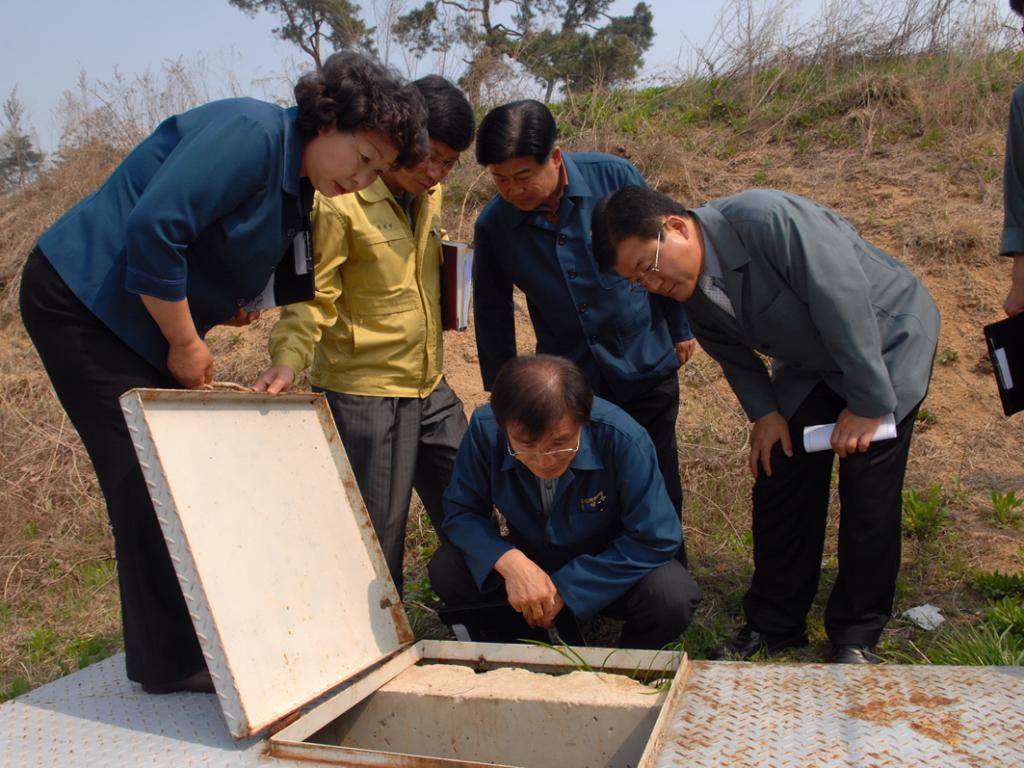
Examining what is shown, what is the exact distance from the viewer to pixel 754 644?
3076mm

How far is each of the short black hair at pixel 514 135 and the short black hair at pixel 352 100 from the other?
713mm

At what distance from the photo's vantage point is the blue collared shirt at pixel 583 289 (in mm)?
3215

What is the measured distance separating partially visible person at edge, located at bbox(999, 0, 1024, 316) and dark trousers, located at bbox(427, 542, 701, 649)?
130 cm

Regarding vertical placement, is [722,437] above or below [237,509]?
below

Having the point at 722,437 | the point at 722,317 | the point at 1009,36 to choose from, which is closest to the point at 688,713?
the point at 722,317

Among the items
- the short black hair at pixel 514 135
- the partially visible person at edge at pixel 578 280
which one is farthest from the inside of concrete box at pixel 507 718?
the short black hair at pixel 514 135

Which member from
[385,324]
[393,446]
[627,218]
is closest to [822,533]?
[627,218]

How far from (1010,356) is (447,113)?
71.9 inches

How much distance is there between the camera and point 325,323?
3.03m

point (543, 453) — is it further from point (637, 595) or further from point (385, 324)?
point (385, 324)

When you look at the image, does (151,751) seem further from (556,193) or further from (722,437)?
(722,437)

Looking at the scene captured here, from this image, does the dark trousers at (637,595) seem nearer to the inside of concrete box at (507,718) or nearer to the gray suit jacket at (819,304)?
the inside of concrete box at (507,718)

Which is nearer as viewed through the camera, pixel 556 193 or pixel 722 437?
pixel 556 193

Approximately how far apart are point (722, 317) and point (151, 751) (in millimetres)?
1918
